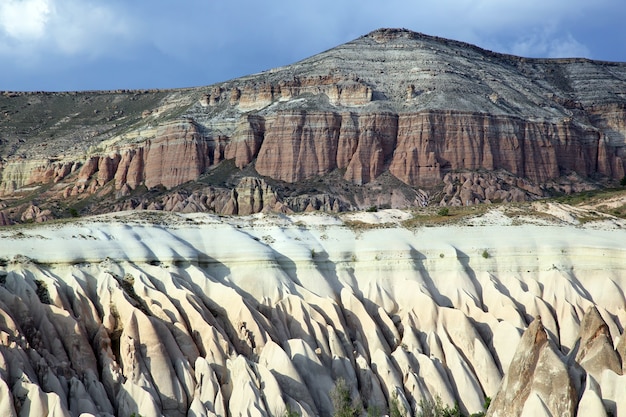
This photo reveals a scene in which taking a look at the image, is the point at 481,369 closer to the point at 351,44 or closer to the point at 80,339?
the point at 80,339

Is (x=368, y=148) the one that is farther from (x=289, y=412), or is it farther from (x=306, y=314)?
(x=289, y=412)

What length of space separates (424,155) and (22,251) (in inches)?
3841

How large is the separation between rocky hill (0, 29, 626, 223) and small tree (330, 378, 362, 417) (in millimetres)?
79680

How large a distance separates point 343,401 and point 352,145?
102446 mm

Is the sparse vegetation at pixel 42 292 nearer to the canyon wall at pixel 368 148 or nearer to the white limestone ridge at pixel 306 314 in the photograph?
the white limestone ridge at pixel 306 314

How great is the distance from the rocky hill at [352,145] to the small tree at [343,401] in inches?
3137

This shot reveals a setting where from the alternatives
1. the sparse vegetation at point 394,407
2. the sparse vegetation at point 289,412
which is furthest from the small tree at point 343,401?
the sparse vegetation at point 289,412

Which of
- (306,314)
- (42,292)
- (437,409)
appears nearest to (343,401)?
(437,409)

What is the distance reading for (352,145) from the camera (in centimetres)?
15488

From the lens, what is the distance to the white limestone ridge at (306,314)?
4825 centimetres

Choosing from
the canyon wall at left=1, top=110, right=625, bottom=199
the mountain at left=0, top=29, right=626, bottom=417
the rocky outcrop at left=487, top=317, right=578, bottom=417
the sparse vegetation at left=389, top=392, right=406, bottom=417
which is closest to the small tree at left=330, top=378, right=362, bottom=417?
the mountain at left=0, top=29, right=626, bottom=417

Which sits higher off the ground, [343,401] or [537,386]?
[537,386]

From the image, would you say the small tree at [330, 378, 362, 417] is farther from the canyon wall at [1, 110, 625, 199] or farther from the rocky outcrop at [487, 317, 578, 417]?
the canyon wall at [1, 110, 625, 199]

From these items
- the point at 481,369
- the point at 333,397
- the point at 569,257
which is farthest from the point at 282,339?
the point at 569,257
